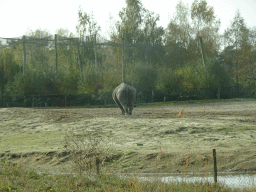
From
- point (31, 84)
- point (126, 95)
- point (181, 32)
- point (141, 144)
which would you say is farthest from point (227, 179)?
point (181, 32)

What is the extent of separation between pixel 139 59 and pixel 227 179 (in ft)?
125

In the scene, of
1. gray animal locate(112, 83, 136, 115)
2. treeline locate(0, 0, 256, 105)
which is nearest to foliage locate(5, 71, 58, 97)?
treeline locate(0, 0, 256, 105)

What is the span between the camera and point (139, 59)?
46125mm

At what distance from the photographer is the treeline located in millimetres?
39469

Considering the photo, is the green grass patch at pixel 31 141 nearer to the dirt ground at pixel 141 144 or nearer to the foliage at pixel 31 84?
the dirt ground at pixel 141 144

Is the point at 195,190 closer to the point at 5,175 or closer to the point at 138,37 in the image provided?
the point at 5,175

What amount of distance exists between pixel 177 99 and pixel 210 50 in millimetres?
23799

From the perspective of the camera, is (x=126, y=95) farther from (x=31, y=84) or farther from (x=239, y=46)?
(x=239, y=46)

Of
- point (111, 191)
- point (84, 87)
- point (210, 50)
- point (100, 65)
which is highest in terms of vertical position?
point (210, 50)

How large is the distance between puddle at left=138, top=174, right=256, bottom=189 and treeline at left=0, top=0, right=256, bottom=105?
95.8 ft

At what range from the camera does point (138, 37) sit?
55.8 m

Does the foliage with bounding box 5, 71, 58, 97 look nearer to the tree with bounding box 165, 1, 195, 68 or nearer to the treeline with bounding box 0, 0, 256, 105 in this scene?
the treeline with bounding box 0, 0, 256, 105

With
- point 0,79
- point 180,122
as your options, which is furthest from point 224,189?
point 0,79

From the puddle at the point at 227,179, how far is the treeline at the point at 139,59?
29.2 metres
